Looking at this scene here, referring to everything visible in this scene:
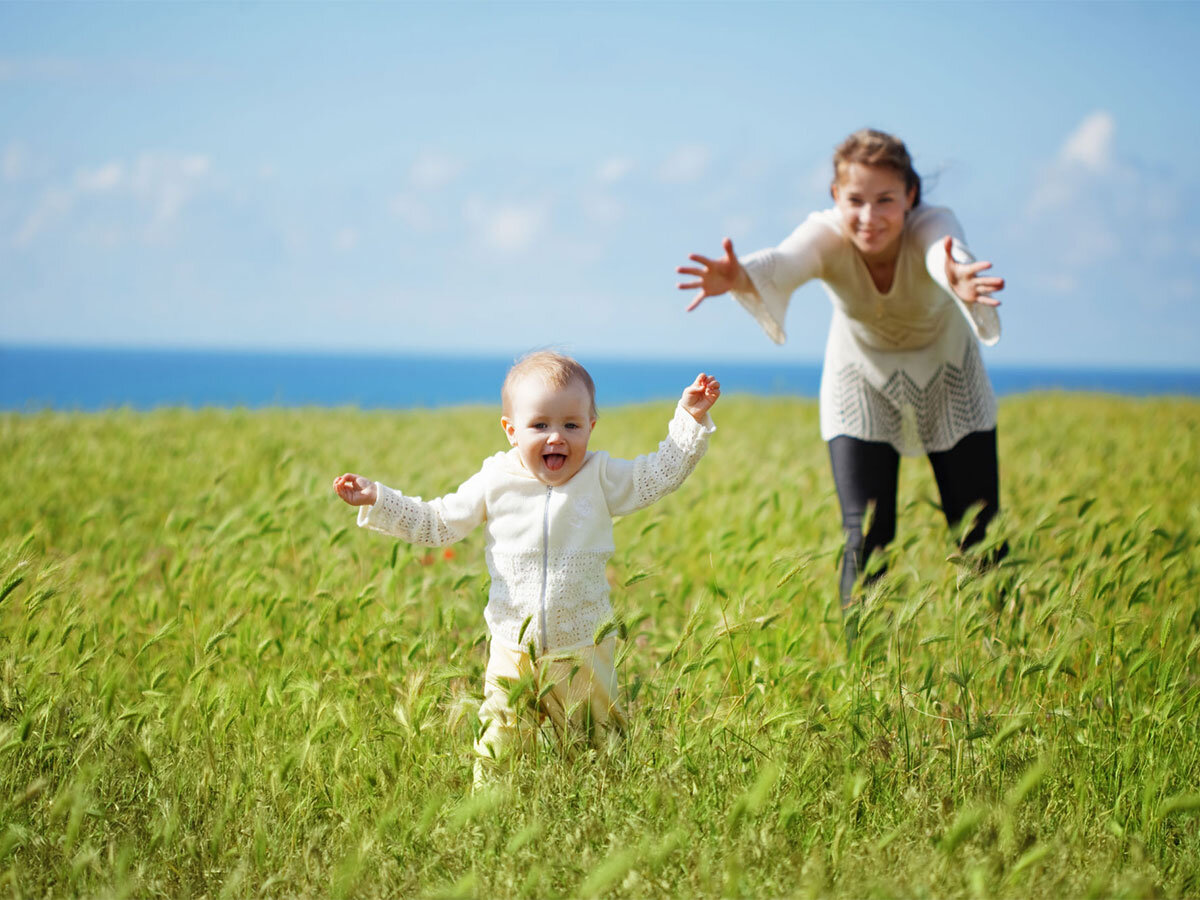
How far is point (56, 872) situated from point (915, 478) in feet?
21.8

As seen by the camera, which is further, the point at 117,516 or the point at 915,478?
the point at 915,478

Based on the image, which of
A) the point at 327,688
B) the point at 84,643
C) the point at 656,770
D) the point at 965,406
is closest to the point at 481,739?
the point at 656,770

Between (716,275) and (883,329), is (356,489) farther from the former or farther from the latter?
(883,329)

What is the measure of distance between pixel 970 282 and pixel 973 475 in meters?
0.91

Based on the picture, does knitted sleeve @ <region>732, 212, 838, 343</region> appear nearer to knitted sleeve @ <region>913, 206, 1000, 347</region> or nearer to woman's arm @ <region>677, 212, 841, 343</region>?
woman's arm @ <region>677, 212, 841, 343</region>

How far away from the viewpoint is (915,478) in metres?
7.48

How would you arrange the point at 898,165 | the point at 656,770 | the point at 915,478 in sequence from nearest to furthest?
the point at 656,770
the point at 898,165
the point at 915,478

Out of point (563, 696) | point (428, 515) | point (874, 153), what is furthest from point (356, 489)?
point (874, 153)

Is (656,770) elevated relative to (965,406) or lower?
lower

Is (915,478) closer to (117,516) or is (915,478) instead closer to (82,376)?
(117,516)

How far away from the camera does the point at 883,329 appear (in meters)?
3.61

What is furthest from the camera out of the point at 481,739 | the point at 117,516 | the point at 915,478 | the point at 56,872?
the point at 915,478

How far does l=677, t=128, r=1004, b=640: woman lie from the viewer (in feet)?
10.8

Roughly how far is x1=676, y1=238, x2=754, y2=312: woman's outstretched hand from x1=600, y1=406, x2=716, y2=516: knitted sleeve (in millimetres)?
885
